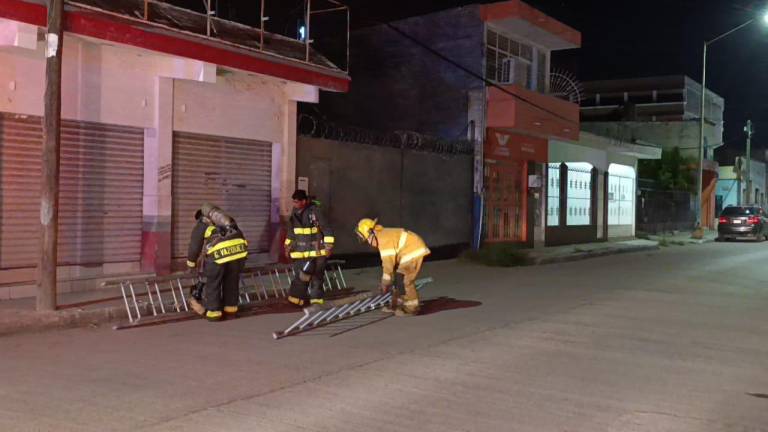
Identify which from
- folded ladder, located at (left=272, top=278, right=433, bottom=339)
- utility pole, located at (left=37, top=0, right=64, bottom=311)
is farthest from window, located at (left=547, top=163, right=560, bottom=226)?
utility pole, located at (left=37, top=0, right=64, bottom=311)

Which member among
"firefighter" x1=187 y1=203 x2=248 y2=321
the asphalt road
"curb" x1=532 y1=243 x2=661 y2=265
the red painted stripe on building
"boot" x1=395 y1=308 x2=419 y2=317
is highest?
the red painted stripe on building

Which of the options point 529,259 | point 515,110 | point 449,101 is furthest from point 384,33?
point 529,259

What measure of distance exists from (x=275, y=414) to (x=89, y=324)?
15.7 feet

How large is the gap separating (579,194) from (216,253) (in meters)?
19.7

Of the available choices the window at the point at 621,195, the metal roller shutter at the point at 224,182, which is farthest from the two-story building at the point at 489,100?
the metal roller shutter at the point at 224,182

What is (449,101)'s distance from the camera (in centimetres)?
2084

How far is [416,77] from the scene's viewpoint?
21359 mm

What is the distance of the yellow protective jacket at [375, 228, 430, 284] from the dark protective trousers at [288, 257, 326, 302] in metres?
1.44

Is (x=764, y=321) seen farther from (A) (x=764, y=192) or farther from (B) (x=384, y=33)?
(A) (x=764, y=192)

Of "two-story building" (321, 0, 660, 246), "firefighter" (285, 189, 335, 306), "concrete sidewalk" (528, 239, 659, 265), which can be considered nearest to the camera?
"firefighter" (285, 189, 335, 306)

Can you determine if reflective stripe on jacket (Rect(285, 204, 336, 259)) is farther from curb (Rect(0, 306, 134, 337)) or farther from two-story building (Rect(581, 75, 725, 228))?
two-story building (Rect(581, 75, 725, 228))

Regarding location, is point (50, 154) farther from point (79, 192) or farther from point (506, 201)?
point (506, 201)

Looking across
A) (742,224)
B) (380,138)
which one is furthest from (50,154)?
(742,224)

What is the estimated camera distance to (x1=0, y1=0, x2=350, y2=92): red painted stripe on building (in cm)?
916
